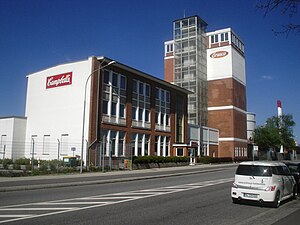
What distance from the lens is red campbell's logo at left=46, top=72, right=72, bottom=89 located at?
125ft

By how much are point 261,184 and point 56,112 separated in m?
30.9

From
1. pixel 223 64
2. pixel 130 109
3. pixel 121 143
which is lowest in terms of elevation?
pixel 121 143

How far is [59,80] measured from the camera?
39.0 metres

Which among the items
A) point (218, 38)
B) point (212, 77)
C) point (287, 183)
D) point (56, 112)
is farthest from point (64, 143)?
point (218, 38)

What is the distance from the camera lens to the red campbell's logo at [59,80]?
37981 mm

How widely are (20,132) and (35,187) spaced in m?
27.5

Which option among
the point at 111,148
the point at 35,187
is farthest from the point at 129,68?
the point at 35,187

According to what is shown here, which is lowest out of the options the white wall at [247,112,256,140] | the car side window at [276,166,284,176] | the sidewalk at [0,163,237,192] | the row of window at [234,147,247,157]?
the sidewalk at [0,163,237,192]

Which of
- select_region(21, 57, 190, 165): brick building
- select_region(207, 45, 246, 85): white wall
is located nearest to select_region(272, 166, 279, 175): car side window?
select_region(21, 57, 190, 165): brick building

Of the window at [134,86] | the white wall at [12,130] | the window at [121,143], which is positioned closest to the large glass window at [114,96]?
the window at [121,143]

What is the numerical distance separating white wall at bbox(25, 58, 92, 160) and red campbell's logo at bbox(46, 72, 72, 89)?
0.39 m

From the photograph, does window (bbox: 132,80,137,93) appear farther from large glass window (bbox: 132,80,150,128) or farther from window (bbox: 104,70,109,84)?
window (bbox: 104,70,109,84)

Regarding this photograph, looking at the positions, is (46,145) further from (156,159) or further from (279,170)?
(279,170)

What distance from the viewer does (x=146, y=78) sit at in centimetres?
4500
